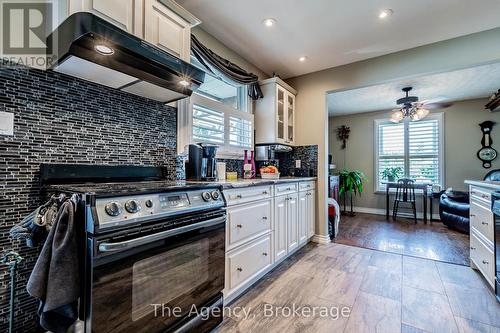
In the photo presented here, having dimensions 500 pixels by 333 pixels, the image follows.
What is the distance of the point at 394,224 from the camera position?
4535 millimetres

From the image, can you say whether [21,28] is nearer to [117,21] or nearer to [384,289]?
[117,21]

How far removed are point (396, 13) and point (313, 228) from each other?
258 cm

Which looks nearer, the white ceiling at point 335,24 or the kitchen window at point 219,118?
the white ceiling at point 335,24

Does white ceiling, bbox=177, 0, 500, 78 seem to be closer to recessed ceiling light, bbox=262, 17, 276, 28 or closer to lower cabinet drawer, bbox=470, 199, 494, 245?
recessed ceiling light, bbox=262, 17, 276, 28

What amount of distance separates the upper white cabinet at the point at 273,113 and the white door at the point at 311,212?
81 centimetres

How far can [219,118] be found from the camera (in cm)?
263

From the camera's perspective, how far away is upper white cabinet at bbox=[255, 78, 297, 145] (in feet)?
10.3

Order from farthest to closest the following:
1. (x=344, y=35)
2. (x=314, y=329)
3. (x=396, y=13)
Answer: (x=344, y=35), (x=396, y=13), (x=314, y=329)

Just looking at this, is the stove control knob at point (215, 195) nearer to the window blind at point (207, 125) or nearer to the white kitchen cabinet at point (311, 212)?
the window blind at point (207, 125)

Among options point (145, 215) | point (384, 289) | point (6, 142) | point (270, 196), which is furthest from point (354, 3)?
point (6, 142)

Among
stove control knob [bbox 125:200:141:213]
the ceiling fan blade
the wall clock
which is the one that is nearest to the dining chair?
the wall clock

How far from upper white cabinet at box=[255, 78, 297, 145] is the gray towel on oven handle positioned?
96.1 inches

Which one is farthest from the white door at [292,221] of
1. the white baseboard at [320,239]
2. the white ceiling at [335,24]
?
the white ceiling at [335,24]

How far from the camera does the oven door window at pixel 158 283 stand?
3.27 ft
